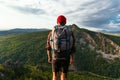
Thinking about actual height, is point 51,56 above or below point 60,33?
below

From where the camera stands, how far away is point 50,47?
11352mm

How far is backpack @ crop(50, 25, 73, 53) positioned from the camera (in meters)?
10.9

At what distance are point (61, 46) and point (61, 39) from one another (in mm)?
330

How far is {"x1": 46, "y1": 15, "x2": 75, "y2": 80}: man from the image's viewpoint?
36.0 ft

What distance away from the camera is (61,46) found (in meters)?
11.0

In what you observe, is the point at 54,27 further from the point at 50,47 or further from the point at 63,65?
the point at 63,65

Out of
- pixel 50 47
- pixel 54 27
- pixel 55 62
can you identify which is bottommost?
pixel 55 62

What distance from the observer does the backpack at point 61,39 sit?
35.9ft

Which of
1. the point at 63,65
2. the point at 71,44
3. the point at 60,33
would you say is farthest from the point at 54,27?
the point at 63,65

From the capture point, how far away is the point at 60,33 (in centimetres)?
1098

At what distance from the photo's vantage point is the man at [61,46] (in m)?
11.0

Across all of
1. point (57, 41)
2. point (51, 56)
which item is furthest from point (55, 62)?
point (57, 41)

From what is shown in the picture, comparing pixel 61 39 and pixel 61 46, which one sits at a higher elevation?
pixel 61 39

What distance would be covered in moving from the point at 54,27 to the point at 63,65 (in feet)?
6.23
